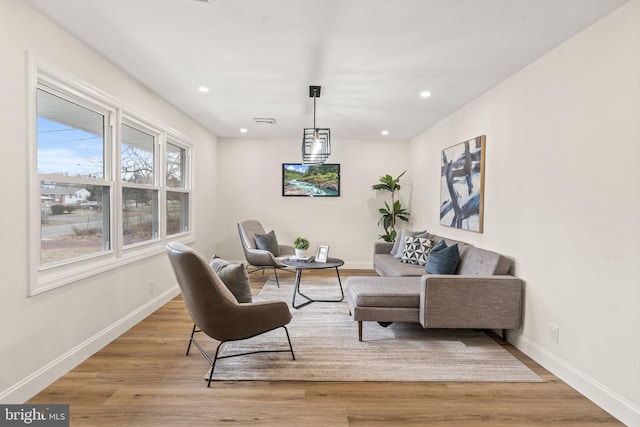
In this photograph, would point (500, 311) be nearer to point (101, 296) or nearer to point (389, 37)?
point (389, 37)

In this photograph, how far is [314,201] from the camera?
21.5 feet

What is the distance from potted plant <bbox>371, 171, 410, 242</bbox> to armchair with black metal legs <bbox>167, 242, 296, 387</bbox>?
3911 millimetres

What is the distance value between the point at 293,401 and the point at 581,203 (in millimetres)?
2346

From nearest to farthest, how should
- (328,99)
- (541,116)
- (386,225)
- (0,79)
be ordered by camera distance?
(0,79) < (541,116) < (328,99) < (386,225)

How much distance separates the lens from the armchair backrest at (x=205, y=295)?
7.48 feet

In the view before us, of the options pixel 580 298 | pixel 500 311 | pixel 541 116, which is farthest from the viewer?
pixel 500 311

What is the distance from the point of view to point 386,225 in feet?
21.2

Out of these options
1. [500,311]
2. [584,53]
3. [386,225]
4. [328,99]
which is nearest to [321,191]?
[386,225]

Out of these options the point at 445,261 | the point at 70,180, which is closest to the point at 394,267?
the point at 445,261

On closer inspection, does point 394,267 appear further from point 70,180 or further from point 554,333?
point 70,180

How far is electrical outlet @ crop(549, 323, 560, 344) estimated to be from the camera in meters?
2.54

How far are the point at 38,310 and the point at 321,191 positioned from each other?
4819 mm

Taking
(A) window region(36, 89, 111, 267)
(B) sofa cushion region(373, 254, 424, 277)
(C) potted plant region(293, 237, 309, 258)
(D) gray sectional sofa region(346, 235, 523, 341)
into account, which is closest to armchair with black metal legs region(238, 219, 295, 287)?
(C) potted plant region(293, 237, 309, 258)

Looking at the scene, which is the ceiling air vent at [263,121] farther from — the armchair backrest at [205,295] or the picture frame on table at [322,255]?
the armchair backrest at [205,295]
